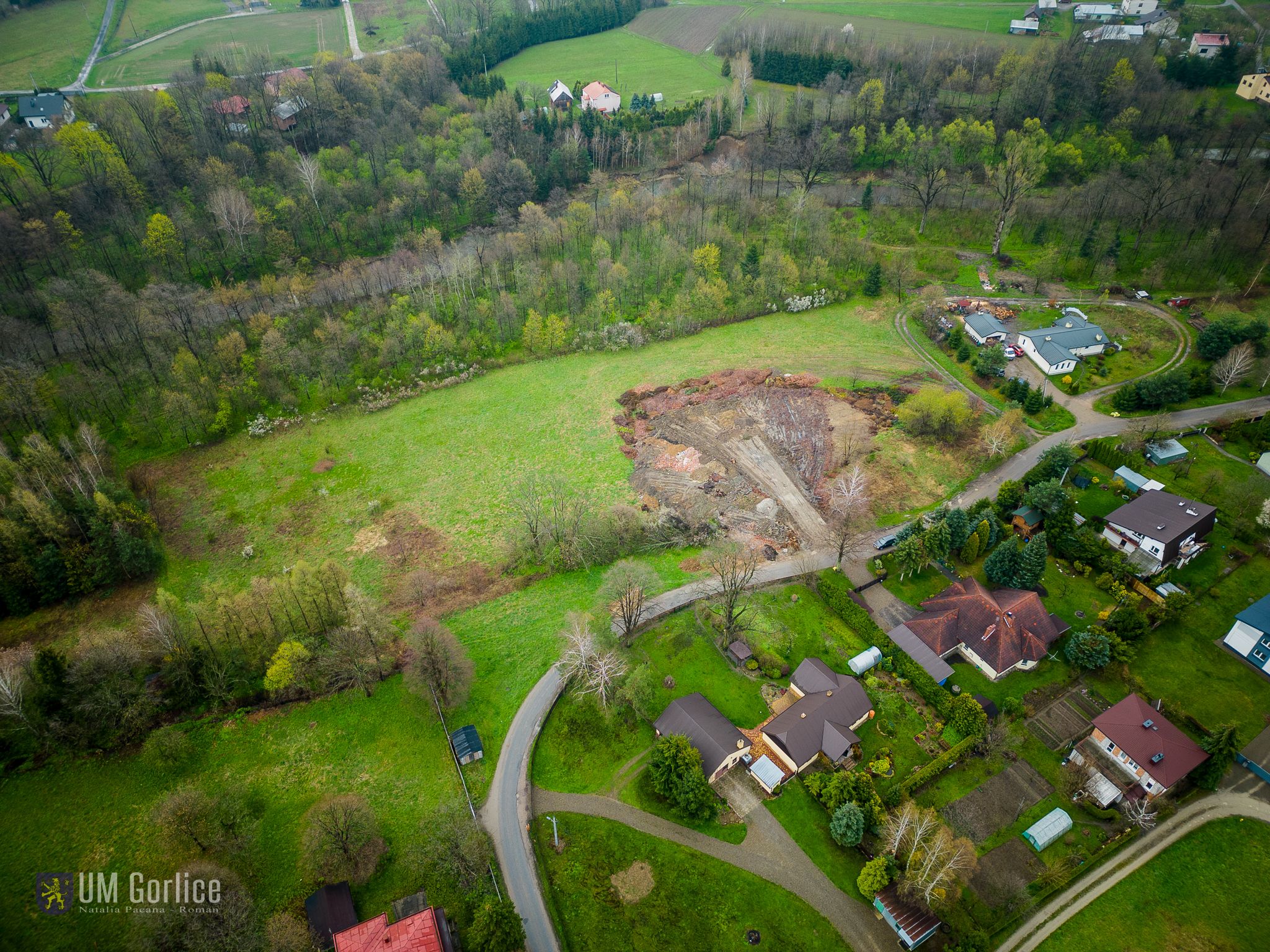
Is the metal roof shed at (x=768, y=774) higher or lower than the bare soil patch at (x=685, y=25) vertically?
lower

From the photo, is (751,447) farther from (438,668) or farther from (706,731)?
(438,668)

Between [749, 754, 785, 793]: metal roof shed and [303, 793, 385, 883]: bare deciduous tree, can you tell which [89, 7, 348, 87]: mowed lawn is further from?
[749, 754, 785, 793]: metal roof shed

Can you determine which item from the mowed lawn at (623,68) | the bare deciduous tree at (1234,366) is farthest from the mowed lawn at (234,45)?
the bare deciduous tree at (1234,366)

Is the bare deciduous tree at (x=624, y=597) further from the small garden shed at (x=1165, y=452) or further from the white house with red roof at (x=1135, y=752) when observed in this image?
the small garden shed at (x=1165, y=452)

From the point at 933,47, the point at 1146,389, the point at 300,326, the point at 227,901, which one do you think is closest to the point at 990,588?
the point at 1146,389

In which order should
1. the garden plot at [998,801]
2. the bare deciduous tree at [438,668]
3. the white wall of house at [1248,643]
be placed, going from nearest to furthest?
the garden plot at [998,801]
the bare deciduous tree at [438,668]
the white wall of house at [1248,643]

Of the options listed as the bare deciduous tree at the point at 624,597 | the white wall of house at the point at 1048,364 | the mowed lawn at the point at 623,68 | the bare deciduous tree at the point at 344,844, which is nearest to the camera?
the bare deciduous tree at the point at 344,844

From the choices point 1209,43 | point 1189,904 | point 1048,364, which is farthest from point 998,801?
point 1209,43
